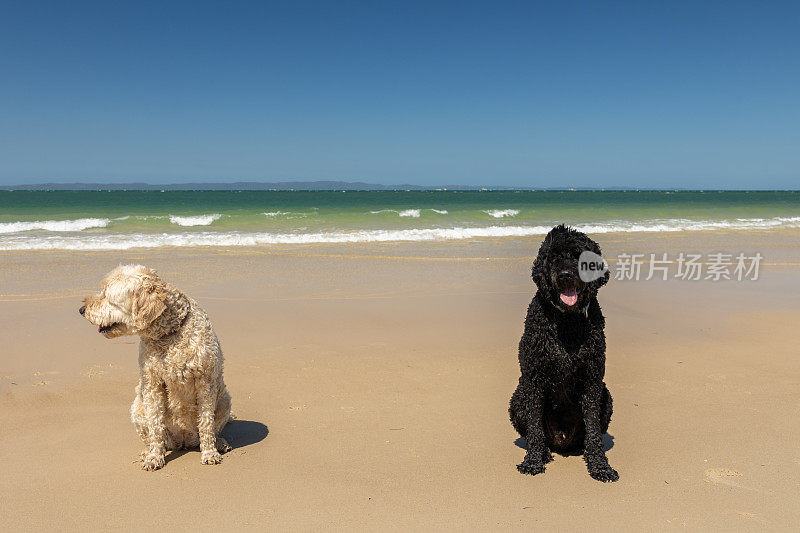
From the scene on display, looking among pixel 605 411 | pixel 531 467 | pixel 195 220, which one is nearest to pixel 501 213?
pixel 195 220

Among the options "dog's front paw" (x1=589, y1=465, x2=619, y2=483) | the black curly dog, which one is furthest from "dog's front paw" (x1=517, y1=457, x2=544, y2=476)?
"dog's front paw" (x1=589, y1=465, x2=619, y2=483)

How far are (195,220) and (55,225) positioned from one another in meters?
5.65

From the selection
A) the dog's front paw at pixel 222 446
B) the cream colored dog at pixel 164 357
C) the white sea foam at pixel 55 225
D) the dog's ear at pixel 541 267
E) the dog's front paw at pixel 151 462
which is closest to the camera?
the dog's ear at pixel 541 267

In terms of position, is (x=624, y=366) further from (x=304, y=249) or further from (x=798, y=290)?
(x=304, y=249)

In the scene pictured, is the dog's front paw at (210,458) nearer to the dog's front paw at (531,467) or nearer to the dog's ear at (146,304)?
the dog's ear at (146,304)

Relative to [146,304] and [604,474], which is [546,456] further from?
[146,304]

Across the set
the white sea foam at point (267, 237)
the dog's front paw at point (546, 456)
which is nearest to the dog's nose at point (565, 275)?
the dog's front paw at point (546, 456)

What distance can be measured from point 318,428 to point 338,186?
169541 mm

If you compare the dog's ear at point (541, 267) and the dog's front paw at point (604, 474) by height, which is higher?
the dog's ear at point (541, 267)

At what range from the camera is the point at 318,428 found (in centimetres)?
417

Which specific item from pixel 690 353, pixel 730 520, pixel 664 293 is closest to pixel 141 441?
pixel 730 520

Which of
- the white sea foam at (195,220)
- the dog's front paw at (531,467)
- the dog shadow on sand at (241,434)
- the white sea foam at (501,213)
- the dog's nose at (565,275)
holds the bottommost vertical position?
the dog shadow on sand at (241,434)

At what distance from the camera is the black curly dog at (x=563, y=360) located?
3068mm

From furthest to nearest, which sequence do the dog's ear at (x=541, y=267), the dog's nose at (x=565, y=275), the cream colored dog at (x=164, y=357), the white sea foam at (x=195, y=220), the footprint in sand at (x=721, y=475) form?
the white sea foam at (x=195, y=220) < the footprint in sand at (x=721, y=475) < the cream colored dog at (x=164, y=357) < the dog's ear at (x=541, y=267) < the dog's nose at (x=565, y=275)
